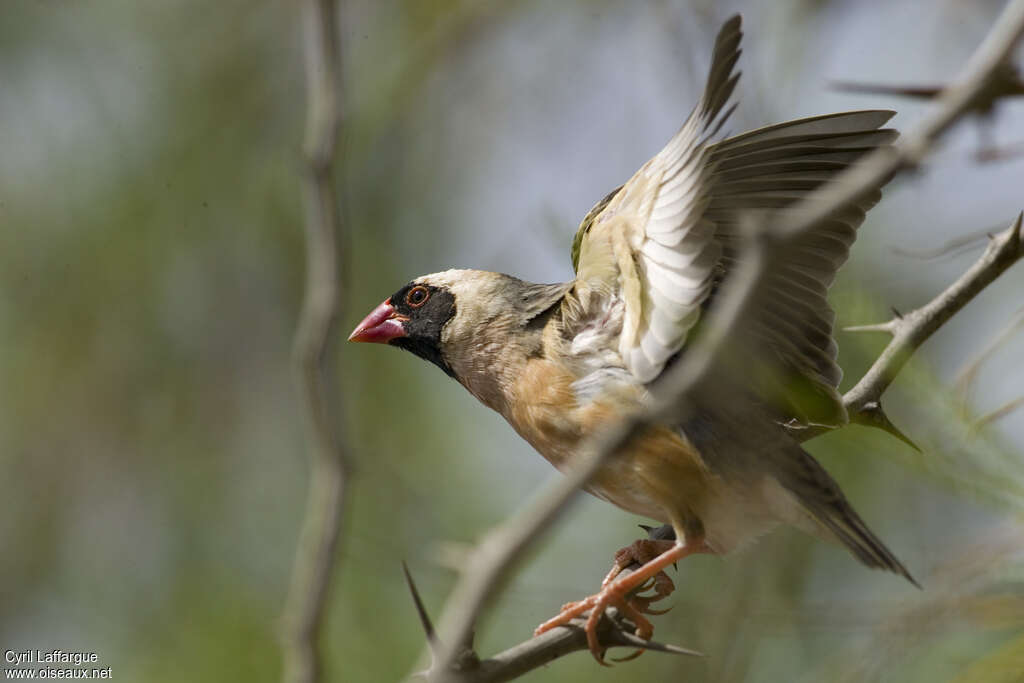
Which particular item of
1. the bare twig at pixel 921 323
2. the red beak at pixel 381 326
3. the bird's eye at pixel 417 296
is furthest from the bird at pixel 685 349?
the red beak at pixel 381 326

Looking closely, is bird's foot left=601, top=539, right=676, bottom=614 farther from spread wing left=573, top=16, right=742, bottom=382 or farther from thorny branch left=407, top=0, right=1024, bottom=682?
thorny branch left=407, top=0, right=1024, bottom=682

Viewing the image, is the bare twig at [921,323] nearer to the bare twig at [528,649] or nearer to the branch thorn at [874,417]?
the branch thorn at [874,417]

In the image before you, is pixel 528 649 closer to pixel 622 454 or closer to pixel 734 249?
pixel 622 454

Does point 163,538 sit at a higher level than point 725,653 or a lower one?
lower

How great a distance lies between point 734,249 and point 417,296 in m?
1.71

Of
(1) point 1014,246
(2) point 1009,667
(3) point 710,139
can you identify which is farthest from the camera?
(1) point 1014,246

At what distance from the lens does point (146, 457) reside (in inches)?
313

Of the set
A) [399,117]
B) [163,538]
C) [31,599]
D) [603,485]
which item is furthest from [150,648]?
[399,117]

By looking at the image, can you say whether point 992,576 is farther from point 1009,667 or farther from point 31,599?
point 31,599

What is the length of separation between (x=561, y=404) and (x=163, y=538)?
438 centimetres

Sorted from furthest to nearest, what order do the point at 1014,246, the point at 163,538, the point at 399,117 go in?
the point at 399,117
the point at 163,538
the point at 1014,246

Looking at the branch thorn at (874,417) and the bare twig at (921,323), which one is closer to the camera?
the bare twig at (921,323)

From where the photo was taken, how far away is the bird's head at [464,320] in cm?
413

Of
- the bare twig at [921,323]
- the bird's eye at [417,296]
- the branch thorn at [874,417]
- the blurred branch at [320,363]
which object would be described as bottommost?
the bird's eye at [417,296]
